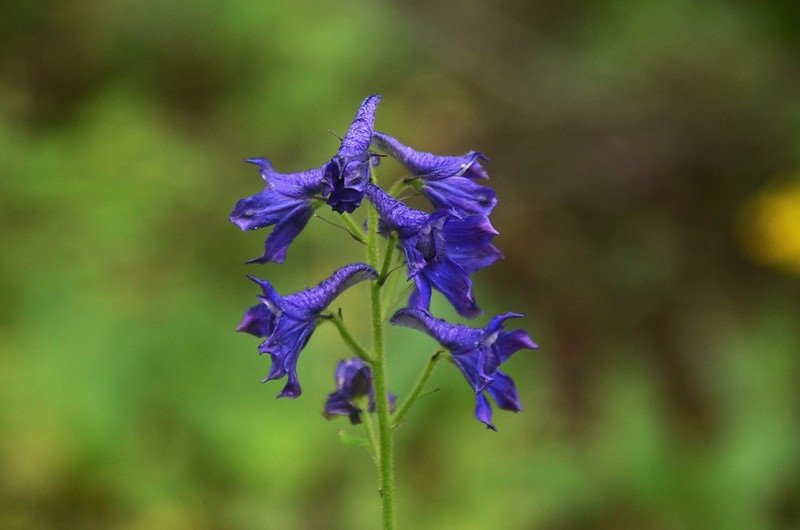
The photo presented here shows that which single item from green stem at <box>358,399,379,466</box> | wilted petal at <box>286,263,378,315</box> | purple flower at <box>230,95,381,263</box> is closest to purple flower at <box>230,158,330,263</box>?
purple flower at <box>230,95,381,263</box>

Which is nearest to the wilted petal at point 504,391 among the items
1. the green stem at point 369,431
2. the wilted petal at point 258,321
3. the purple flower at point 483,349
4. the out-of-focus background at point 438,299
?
the purple flower at point 483,349

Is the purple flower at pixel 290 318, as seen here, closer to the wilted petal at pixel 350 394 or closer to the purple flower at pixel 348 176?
the purple flower at pixel 348 176

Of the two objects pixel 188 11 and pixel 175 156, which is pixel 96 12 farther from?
pixel 175 156

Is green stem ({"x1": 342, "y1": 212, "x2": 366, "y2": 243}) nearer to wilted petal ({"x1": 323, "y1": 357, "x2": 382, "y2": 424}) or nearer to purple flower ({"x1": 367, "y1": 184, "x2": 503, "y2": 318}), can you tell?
purple flower ({"x1": 367, "y1": 184, "x2": 503, "y2": 318})

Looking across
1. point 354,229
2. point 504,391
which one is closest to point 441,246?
point 354,229

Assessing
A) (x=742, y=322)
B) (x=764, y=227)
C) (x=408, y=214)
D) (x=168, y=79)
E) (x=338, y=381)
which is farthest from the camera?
(x=168, y=79)

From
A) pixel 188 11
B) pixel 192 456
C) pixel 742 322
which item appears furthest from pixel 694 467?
pixel 188 11
